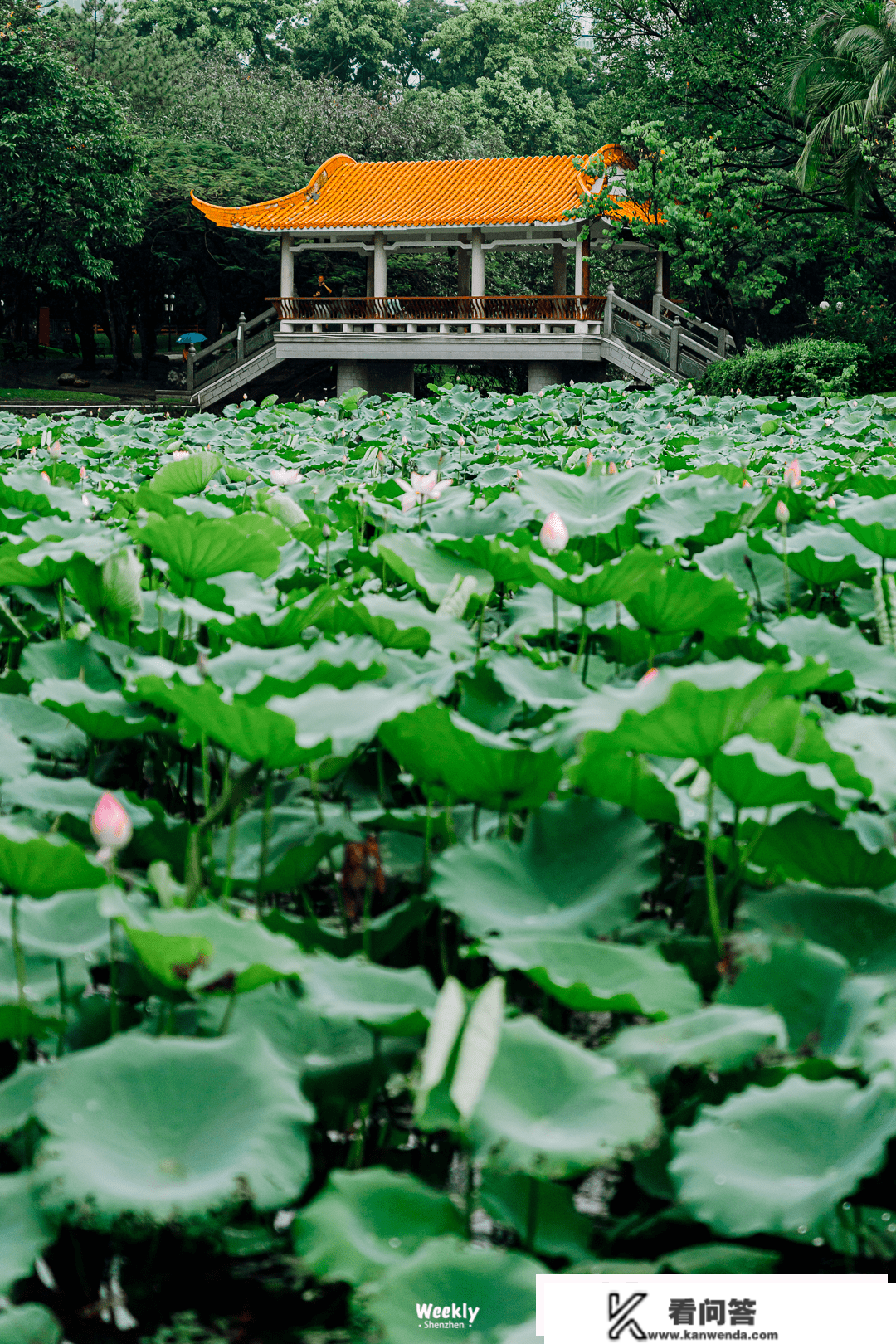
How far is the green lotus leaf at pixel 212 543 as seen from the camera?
151 centimetres

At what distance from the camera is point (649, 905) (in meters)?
1.18

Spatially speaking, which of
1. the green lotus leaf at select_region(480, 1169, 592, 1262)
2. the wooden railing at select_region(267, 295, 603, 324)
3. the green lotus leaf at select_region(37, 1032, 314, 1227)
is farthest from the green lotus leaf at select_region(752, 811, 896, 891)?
the wooden railing at select_region(267, 295, 603, 324)

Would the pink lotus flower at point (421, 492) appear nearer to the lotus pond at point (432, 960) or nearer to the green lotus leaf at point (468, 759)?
the lotus pond at point (432, 960)

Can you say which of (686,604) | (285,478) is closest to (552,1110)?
(686,604)

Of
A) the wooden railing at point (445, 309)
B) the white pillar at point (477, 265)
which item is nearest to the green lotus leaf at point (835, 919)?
the wooden railing at point (445, 309)

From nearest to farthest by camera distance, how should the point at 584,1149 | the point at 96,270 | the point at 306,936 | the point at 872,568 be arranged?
the point at 584,1149, the point at 306,936, the point at 872,568, the point at 96,270

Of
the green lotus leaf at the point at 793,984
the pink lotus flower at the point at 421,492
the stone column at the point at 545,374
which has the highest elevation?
the stone column at the point at 545,374

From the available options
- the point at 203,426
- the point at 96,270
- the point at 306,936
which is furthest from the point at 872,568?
the point at 96,270

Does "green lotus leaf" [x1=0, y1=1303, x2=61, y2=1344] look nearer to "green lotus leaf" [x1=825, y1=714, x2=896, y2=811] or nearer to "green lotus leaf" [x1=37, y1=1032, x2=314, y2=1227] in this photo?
"green lotus leaf" [x1=37, y1=1032, x2=314, y2=1227]

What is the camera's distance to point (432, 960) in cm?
104

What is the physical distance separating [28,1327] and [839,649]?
3.64 ft

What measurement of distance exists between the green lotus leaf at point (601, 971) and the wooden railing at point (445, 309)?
58.2 feet

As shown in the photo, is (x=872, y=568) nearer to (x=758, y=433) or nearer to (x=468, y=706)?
(x=468, y=706)

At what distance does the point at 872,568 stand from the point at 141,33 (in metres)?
40.7
